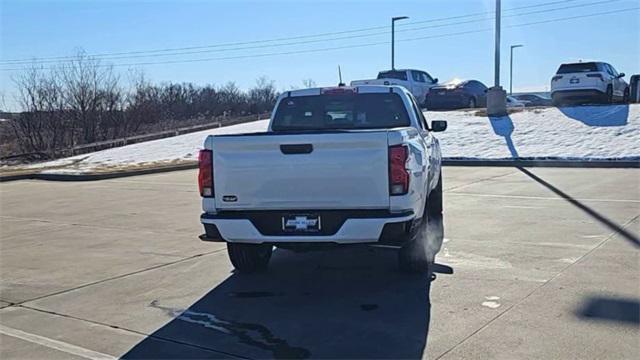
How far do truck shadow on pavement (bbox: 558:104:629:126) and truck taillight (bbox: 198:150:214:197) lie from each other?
19023 millimetres

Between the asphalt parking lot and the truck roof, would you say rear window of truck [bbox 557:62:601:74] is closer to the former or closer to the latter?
the asphalt parking lot

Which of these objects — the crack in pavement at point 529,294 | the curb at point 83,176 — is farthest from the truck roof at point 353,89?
the curb at point 83,176

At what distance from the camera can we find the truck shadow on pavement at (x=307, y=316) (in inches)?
179

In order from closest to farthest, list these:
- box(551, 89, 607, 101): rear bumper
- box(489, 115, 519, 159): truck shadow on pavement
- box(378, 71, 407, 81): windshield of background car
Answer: box(489, 115, 519, 159): truck shadow on pavement → box(551, 89, 607, 101): rear bumper → box(378, 71, 407, 81): windshield of background car

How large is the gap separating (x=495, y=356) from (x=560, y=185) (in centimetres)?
1017

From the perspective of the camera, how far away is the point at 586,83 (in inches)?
973

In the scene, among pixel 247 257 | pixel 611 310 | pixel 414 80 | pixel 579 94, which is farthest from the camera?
pixel 414 80

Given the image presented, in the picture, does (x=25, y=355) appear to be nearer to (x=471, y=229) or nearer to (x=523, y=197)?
(x=471, y=229)

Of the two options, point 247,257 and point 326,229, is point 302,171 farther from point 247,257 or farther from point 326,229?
point 247,257

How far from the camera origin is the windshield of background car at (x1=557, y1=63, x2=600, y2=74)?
24312mm

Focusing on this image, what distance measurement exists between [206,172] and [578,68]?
22075mm

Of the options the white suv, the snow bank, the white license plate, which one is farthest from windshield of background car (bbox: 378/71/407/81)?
the white license plate

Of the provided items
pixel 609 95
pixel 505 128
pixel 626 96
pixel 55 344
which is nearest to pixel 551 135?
pixel 505 128

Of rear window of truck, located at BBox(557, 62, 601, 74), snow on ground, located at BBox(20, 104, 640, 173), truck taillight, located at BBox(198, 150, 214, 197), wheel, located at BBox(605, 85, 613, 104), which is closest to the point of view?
truck taillight, located at BBox(198, 150, 214, 197)
